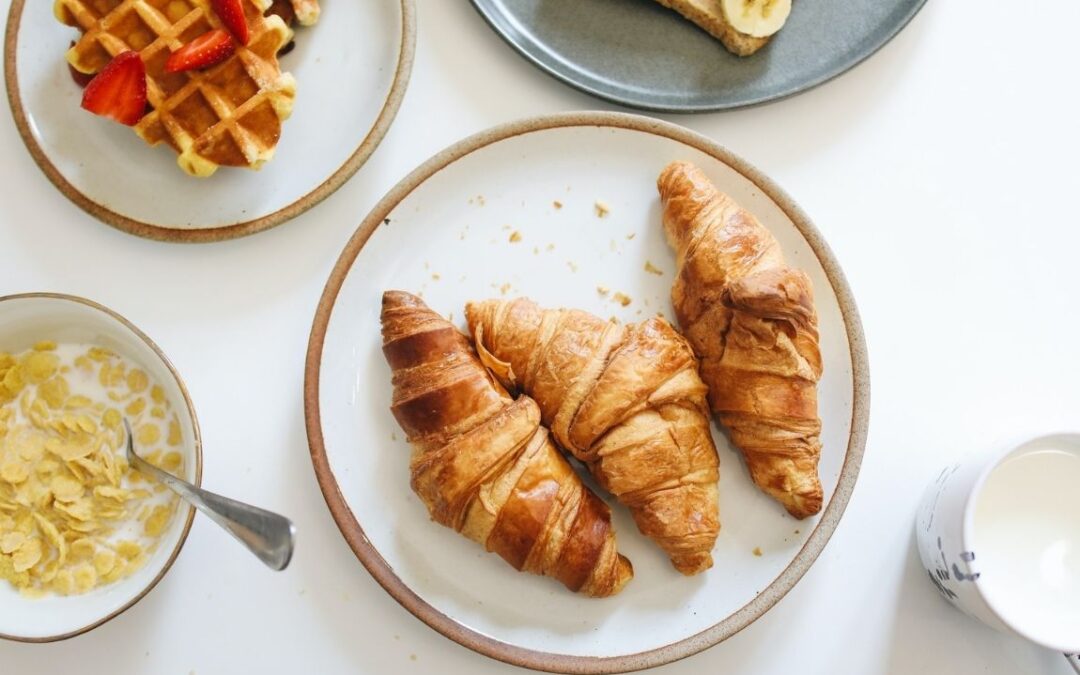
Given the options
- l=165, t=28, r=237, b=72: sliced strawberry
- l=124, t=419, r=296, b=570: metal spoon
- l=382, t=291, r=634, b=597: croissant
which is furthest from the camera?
l=165, t=28, r=237, b=72: sliced strawberry

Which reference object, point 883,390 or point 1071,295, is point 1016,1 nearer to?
point 1071,295

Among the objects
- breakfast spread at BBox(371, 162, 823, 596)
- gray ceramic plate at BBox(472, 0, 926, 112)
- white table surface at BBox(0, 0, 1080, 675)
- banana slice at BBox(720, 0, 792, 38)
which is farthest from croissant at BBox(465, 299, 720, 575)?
banana slice at BBox(720, 0, 792, 38)

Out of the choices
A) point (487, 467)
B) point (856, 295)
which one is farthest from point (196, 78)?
point (856, 295)

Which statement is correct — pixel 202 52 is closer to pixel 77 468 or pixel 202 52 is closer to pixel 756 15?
pixel 77 468

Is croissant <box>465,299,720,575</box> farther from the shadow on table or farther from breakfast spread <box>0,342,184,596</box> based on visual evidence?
breakfast spread <box>0,342,184,596</box>

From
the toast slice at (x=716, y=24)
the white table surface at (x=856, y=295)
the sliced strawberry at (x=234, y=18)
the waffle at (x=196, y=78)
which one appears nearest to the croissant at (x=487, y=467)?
the white table surface at (x=856, y=295)

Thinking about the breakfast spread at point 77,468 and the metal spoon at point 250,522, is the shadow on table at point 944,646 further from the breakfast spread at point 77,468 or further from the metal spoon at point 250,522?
the breakfast spread at point 77,468
